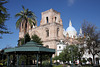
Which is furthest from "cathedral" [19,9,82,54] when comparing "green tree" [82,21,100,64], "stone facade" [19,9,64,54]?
"green tree" [82,21,100,64]

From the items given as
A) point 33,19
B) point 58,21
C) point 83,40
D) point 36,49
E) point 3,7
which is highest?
point 58,21

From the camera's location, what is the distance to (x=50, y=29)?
51.8 meters

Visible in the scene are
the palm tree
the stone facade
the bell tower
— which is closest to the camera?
the palm tree

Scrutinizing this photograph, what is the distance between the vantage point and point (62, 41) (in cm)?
5144

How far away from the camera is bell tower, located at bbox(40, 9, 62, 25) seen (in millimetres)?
53250

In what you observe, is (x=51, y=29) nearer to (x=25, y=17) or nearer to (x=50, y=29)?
(x=50, y=29)

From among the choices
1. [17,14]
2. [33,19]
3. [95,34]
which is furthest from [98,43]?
[17,14]

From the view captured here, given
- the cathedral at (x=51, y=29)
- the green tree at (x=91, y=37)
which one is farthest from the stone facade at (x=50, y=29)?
the green tree at (x=91, y=37)

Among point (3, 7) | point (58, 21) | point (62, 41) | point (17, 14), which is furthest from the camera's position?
point (58, 21)

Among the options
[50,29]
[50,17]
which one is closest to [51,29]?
[50,29]

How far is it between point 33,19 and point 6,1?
53.7ft

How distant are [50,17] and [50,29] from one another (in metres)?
4.75

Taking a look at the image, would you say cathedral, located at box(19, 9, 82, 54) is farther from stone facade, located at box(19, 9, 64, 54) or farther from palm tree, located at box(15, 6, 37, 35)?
palm tree, located at box(15, 6, 37, 35)

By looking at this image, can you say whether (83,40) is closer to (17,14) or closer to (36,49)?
(17,14)
